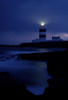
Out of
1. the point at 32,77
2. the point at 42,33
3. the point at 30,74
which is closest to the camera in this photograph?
the point at 32,77

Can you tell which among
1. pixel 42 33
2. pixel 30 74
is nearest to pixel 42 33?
pixel 42 33

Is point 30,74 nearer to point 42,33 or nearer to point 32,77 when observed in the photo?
point 32,77

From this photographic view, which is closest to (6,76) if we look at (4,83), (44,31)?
(4,83)

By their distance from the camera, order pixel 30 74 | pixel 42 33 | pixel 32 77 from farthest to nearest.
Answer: pixel 42 33 → pixel 30 74 → pixel 32 77

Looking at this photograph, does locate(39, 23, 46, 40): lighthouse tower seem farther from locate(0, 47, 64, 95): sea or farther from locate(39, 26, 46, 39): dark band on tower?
locate(0, 47, 64, 95): sea

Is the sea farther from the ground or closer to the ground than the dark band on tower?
closer to the ground

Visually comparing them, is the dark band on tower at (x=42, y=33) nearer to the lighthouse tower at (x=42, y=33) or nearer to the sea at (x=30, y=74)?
the lighthouse tower at (x=42, y=33)

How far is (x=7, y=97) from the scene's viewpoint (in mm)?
3297

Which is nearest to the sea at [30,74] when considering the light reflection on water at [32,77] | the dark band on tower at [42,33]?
the light reflection on water at [32,77]

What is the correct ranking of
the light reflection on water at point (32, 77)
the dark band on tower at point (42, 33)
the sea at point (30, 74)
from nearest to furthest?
the light reflection on water at point (32, 77) → the sea at point (30, 74) → the dark band on tower at point (42, 33)

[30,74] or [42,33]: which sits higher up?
[42,33]

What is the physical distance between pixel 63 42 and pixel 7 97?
121 ft

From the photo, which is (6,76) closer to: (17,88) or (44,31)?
(17,88)

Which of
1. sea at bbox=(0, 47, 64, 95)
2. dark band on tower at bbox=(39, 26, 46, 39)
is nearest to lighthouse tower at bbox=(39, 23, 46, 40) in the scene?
dark band on tower at bbox=(39, 26, 46, 39)
